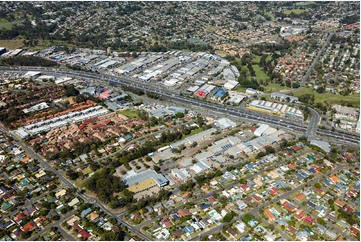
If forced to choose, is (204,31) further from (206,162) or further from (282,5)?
(206,162)

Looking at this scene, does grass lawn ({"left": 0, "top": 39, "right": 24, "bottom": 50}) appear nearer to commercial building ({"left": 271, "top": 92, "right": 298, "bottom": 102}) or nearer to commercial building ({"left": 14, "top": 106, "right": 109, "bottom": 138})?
commercial building ({"left": 14, "top": 106, "right": 109, "bottom": 138})

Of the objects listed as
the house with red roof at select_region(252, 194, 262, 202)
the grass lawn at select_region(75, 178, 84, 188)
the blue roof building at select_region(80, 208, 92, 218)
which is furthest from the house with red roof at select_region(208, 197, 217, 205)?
the grass lawn at select_region(75, 178, 84, 188)

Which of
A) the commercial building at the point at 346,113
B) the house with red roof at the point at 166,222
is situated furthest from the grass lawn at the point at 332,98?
the house with red roof at the point at 166,222

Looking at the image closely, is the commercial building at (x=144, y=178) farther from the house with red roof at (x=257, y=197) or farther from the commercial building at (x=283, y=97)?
the commercial building at (x=283, y=97)

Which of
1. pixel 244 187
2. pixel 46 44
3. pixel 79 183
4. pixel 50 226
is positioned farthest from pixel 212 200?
pixel 46 44

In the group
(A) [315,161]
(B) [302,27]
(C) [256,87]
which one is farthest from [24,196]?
(B) [302,27]

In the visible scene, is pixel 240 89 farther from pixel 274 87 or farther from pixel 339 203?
pixel 339 203
